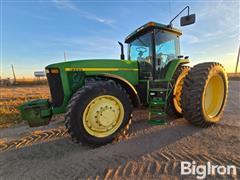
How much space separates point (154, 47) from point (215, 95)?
220 centimetres

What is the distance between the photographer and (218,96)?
4.09 meters

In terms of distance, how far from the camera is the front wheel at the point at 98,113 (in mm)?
2594

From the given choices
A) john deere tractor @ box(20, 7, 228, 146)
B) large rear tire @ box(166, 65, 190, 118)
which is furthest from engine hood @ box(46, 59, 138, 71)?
large rear tire @ box(166, 65, 190, 118)

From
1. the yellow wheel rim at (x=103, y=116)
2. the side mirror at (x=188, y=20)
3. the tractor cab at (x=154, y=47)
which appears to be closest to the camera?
the yellow wheel rim at (x=103, y=116)

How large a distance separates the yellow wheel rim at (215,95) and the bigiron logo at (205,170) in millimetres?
2091

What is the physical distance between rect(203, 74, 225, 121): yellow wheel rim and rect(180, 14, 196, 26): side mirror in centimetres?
164

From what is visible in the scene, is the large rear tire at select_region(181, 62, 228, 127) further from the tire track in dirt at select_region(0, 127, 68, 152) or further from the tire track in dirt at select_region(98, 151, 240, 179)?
the tire track in dirt at select_region(0, 127, 68, 152)

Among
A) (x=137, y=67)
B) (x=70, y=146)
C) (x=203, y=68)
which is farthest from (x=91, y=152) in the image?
(x=203, y=68)

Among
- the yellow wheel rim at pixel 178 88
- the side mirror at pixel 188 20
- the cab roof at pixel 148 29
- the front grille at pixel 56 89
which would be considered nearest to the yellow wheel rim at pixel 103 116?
the front grille at pixel 56 89

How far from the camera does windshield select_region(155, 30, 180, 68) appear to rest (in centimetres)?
397

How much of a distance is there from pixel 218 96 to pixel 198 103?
1313mm

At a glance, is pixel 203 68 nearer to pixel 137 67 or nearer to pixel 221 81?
pixel 221 81

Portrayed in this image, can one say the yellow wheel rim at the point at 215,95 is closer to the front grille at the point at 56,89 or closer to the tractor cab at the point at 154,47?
the tractor cab at the point at 154,47

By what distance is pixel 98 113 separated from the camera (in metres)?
2.84
